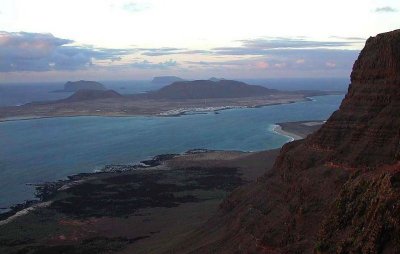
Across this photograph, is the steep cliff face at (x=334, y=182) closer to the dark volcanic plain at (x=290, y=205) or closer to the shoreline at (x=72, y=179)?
the dark volcanic plain at (x=290, y=205)

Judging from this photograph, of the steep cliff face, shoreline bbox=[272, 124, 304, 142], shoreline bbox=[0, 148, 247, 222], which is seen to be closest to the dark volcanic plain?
the steep cliff face

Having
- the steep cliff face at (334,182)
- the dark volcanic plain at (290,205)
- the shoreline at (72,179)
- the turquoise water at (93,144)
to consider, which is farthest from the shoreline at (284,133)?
the steep cliff face at (334,182)

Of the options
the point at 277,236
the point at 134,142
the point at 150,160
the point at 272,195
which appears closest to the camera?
the point at 277,236

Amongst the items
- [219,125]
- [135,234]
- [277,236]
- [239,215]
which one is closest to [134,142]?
[219,125]

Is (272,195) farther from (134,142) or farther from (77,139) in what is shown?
(77,139)

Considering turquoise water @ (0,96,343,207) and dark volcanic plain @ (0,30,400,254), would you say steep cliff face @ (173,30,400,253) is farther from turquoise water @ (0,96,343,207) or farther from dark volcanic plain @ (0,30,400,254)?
turquoise water @ (0,96,343,207)

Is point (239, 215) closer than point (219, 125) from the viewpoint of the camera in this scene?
Yes

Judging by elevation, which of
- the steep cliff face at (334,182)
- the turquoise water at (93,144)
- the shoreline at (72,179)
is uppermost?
the steep cliff face at (334,182)
